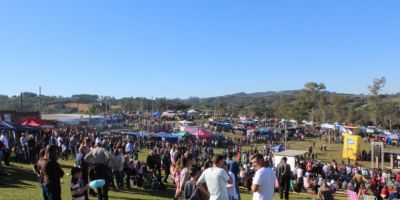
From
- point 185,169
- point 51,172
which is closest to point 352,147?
point 185,169

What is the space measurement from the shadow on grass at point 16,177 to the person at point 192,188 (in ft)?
22.8

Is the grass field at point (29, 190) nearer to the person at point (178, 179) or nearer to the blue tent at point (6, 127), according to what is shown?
the person at point (178, 179)

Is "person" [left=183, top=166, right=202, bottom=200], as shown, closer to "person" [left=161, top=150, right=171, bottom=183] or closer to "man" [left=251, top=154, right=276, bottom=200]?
"man" [left=251, top=154, right=276, bottom=200]

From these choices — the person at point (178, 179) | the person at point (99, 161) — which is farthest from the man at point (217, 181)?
the person at point (99, 161)

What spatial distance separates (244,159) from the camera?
31.3m

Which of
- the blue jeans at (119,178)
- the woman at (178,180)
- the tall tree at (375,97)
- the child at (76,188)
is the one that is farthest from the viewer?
the tall tree at (375,97)

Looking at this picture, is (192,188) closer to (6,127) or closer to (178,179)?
(178,179)

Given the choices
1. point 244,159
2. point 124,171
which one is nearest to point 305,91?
point 244,159

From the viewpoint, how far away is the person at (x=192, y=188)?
7.04 meters

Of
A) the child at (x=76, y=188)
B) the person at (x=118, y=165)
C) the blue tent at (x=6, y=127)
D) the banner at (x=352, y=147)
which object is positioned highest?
the blue tent at (x=6, y=127)

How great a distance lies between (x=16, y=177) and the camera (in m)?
14.0

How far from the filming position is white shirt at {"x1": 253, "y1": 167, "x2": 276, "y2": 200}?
698 cm

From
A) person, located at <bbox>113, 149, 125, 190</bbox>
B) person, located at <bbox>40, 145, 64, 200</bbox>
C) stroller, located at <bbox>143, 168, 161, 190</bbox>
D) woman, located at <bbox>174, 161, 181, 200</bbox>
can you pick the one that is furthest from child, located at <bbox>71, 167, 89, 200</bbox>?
stroller, located at <bbox>143, 168, 161, 190</bbox>

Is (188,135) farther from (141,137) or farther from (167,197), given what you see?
(167,197)
